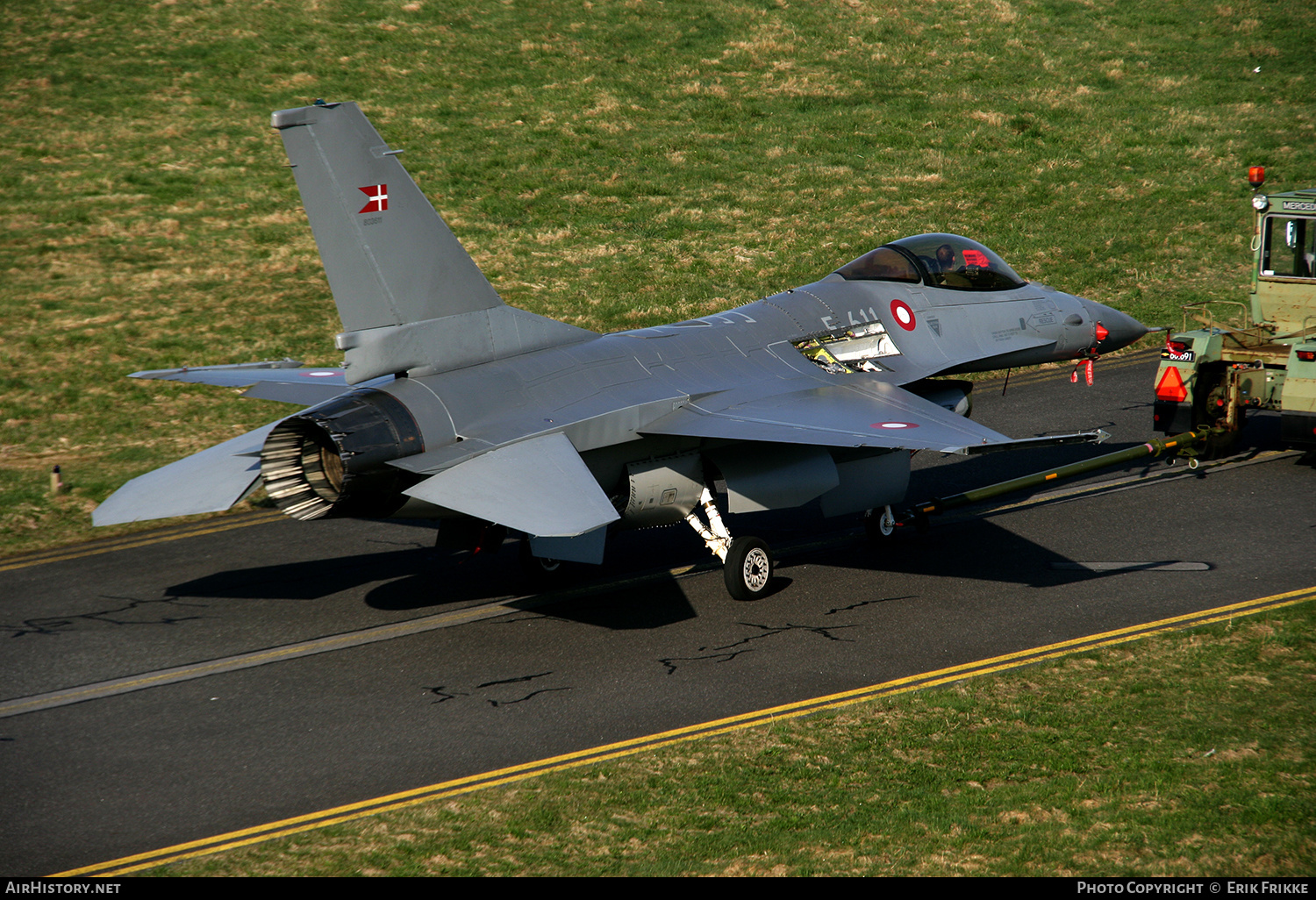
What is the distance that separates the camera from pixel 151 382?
23406 millimetres

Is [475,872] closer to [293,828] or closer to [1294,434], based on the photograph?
[293,828]

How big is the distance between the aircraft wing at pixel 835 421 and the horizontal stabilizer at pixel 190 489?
445 cm

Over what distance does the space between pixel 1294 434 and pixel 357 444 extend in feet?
41.9

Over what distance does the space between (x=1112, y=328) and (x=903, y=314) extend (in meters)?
4.00

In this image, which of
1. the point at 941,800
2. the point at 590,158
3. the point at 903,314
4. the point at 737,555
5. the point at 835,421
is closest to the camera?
the point at 941,800

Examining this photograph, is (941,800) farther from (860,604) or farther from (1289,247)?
(1289,247)

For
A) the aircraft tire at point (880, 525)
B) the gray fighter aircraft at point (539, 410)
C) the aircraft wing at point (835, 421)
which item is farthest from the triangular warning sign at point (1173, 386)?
the aircraft wing at point (835, 421)

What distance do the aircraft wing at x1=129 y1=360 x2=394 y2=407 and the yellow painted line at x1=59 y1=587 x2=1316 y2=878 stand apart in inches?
222

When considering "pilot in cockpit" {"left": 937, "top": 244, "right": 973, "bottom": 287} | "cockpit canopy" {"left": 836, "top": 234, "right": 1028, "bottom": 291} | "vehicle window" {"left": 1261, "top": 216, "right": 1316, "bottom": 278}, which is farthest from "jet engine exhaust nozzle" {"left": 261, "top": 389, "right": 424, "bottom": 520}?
"vehicle window" {"left": 1261, "top": 216, "right": 1316, "bottom": 278}

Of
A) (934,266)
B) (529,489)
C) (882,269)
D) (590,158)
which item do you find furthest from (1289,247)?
(590,158)

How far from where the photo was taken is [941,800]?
28.8ft

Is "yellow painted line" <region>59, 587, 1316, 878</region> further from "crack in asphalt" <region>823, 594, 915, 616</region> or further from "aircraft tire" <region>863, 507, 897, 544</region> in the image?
"aircraft tire" <region>863, 507, 897, 544</region>

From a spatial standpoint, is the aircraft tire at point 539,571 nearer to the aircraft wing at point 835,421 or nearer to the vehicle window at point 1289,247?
the aircraft wing at point 835,421

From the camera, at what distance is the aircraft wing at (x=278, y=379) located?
1434cm
